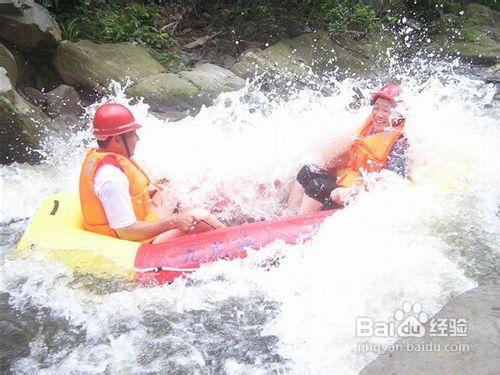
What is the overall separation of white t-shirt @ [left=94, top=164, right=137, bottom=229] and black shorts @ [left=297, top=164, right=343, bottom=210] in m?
1.57

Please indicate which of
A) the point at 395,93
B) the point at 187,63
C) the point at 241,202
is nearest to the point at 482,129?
the point at 395,93

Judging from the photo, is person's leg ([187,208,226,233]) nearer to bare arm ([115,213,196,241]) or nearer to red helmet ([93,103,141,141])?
bare arm ([115,213,196,241])

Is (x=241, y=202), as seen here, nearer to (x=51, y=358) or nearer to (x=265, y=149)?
(x=265, y=149)

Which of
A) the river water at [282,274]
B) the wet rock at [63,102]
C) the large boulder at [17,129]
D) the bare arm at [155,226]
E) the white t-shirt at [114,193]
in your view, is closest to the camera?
the river water at [282,274]

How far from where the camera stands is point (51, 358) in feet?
9.95

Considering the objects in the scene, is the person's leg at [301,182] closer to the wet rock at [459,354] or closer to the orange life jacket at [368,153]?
the orange life jacket at [368,153]

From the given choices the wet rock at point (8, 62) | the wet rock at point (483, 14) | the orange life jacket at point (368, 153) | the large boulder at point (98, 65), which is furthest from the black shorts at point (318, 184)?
the wet rock at point (483, 14)

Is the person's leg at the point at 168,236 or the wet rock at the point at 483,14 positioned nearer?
the person's leg at the point at 168,236

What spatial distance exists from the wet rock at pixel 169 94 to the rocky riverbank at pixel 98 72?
15 mm

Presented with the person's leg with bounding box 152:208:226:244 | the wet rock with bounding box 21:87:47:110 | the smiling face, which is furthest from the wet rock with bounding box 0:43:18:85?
the smiling face

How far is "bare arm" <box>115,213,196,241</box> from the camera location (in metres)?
3.47

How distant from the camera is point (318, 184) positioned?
4.27 m

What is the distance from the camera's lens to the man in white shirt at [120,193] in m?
3.34

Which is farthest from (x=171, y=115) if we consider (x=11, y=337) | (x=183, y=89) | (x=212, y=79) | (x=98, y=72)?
(x=11, y=337)
